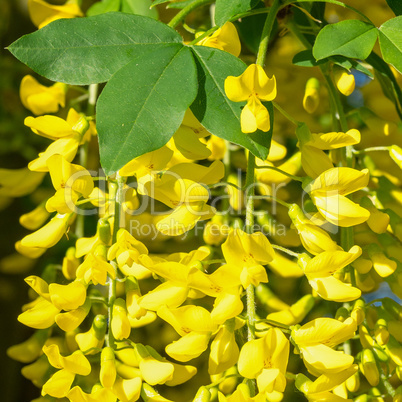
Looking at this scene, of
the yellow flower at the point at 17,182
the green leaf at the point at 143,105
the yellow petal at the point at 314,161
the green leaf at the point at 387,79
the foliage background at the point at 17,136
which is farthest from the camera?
the foliage background at the point at 17,136

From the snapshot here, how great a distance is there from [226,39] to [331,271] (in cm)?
28

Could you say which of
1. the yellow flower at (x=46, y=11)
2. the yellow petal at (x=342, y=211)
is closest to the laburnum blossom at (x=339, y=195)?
the yellow petal at (x=342, y=211)

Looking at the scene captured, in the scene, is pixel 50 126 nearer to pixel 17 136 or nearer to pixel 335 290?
pixel 335 290

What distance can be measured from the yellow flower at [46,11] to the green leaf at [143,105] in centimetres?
46

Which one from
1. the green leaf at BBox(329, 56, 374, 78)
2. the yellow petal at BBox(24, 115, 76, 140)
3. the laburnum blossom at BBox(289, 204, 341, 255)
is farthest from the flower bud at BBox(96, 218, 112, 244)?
the green leaf at BBox(329, 56, 374, 78)

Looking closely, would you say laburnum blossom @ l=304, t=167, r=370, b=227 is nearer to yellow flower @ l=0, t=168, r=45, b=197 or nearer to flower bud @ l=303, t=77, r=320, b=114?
flower bud @ l=303, t=77, r=320, b=114

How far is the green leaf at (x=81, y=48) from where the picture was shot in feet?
2.27

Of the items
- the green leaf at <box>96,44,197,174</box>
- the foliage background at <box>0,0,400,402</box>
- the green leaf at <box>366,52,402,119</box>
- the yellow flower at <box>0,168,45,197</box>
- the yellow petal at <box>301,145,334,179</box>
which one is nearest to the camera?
the green leaf at <box>96,44,197,174</box>

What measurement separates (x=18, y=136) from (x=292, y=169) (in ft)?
2.86

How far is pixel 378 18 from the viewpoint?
51.0 inches

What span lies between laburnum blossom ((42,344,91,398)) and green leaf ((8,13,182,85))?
0.29 metres

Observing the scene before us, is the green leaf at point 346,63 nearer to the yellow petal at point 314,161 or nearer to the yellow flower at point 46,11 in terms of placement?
the yellow petal at point 314,161

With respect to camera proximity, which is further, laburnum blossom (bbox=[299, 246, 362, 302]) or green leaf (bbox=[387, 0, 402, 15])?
green leaf (bbox=[387, 0, 402, 15])

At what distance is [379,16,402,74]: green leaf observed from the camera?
70 centimetres
